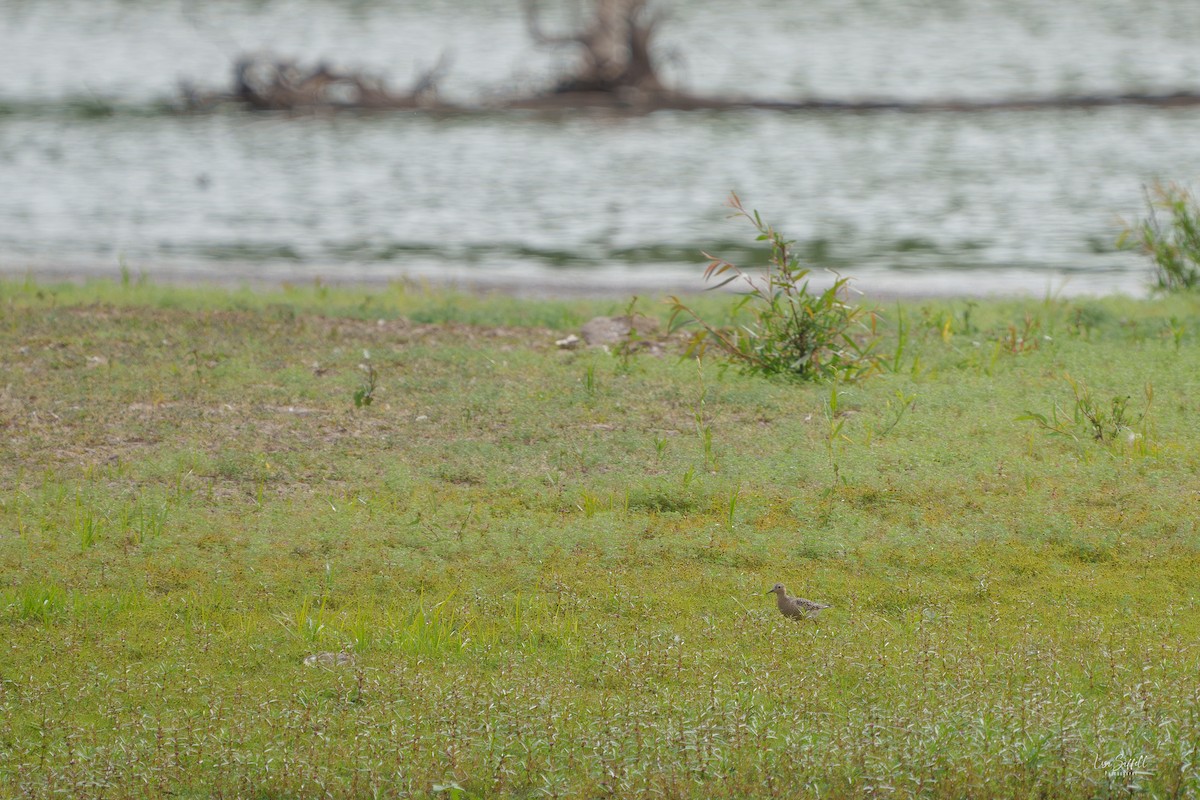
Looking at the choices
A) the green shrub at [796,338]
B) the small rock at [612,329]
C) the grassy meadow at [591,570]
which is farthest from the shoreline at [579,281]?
the green shrub at [796,338]

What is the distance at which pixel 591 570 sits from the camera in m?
5.87

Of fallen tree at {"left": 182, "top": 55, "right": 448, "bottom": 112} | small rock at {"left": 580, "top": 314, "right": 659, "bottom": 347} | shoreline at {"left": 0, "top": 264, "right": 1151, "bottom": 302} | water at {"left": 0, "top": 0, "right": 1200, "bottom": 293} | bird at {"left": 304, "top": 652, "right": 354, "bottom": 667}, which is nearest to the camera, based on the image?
bird at {"left": 304, "top": 652, "right": 354, "bottom": 667}

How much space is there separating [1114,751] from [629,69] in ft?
82.9

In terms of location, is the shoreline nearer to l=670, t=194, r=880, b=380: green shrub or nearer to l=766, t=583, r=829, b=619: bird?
l=670, t=194, r=880, b=380: green shrub

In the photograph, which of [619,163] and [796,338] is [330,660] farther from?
[619,163]

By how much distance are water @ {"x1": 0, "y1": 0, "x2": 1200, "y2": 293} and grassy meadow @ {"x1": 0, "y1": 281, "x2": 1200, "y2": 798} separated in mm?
5888

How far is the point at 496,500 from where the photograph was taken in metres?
6.54

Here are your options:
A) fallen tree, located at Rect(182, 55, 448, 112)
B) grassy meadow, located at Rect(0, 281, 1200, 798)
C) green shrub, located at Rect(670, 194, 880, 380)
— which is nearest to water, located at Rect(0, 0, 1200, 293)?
fallen tree, located at Rect(182, 55, 448, 112)

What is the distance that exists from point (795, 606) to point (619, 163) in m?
18.3

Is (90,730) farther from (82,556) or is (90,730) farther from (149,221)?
(149,221)

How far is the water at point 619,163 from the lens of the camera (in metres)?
16.2

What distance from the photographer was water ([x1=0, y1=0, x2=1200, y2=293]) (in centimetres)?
1622

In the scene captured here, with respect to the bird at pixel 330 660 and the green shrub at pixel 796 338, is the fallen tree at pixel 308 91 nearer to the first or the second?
the green shrub at pixel 796 338

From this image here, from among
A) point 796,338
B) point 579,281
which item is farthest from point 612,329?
point 579,281
